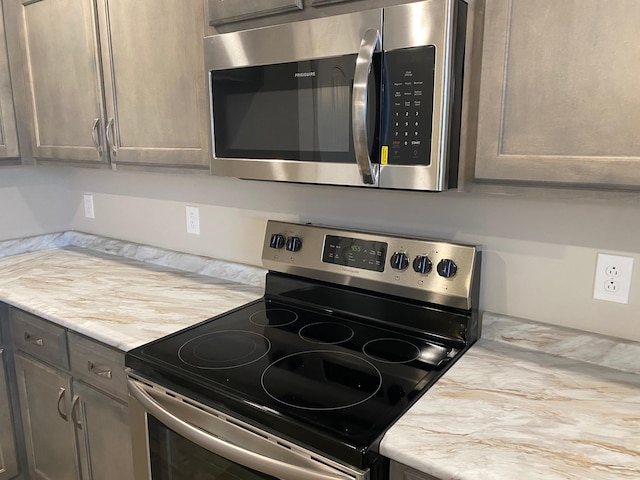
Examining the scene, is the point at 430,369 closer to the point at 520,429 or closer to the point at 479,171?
the point at 520,429

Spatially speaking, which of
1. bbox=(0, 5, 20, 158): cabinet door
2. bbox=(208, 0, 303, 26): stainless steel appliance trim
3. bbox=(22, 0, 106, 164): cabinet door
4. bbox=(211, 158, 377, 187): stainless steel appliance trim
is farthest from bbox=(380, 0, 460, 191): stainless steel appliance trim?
bbox=(0, 5, 20, 158): cabinet door

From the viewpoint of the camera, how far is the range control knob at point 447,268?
1331 mm

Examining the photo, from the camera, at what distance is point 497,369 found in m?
1.21

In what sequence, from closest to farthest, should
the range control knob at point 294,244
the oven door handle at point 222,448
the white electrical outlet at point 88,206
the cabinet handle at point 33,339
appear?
the oven door handle at point 222,448
the range control knob at point 294,244
the cabinet handle at point 33,339
the white electrical outlet at point 88,206

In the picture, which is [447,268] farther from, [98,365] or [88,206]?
[88,206]

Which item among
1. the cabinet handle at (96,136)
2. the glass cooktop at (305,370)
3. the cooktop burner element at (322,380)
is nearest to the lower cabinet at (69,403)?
the glass cooktop at (305,370)

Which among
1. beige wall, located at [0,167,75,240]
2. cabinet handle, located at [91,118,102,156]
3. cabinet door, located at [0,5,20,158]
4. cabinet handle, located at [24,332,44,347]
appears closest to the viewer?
cabinet handle, located at [24,332,44,347]

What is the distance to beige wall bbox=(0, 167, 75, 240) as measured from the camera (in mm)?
2369

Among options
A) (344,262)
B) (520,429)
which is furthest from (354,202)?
(520,429)

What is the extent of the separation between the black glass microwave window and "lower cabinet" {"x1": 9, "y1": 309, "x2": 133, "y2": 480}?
0.73 m

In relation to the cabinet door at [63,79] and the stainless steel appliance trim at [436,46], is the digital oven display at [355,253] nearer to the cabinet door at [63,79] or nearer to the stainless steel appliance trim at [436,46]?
the stainless steel appliance trim at [436,46]

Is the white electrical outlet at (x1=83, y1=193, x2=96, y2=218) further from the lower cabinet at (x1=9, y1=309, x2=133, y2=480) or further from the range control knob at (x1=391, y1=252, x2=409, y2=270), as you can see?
the range control knob at (x1=391, y1=252, x2=409, y2=270)

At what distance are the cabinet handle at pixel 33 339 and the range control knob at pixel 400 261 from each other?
48.5 inches

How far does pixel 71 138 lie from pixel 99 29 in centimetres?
45
